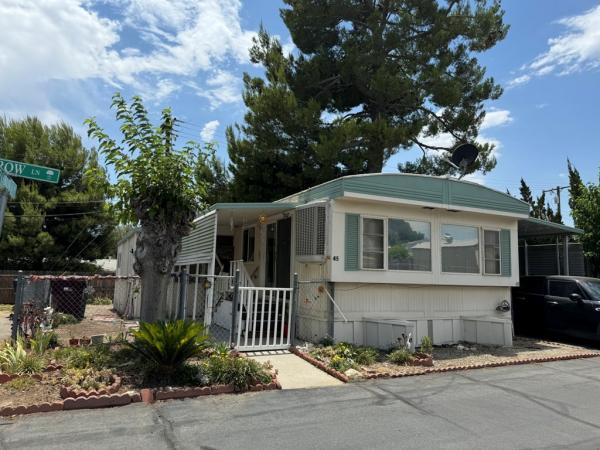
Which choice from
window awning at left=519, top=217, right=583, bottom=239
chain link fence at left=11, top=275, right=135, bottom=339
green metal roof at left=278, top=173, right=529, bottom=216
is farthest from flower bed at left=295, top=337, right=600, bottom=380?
chain link fence at left=11, top=275, right=135, bottom=339

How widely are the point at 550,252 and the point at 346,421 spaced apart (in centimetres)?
1161

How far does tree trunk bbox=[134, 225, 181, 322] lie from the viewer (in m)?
7.22

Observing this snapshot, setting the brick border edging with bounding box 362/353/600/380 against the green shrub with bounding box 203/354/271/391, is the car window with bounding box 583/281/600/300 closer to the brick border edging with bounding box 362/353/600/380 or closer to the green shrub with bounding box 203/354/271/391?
the brick border edging with bounding box 362/353/600/380

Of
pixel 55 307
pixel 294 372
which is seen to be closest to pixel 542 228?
pixel 294 372

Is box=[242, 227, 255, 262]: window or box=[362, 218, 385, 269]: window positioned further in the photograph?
box=[242, 227, 255, 262]: window

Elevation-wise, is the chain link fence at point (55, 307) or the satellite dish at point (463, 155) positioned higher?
the satellite dish at point (463, 155)

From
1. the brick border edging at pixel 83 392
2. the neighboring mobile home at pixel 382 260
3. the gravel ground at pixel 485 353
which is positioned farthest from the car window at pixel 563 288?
the brick border edging at pixel 83 392

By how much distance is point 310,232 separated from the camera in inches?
373

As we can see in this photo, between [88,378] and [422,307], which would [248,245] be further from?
[88,378]

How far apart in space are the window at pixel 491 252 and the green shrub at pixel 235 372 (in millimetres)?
6662

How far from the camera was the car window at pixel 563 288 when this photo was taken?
1053 cm

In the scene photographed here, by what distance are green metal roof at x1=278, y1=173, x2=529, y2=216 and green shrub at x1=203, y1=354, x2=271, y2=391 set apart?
3768mm

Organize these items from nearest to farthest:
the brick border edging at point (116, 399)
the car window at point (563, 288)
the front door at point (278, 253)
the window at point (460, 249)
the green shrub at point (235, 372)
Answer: the brick border edging at point (116, 399), the green shrub at point (235, 372), the window at point (460, 249), the car window at point (563, 288), the front door at point (278, 253)

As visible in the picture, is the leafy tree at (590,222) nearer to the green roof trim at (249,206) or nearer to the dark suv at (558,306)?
the dark suv at (558,306)
